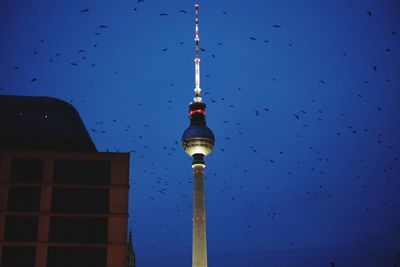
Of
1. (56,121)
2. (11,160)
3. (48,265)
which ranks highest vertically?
(56,121)

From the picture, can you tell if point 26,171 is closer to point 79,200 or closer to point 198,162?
point 79,200

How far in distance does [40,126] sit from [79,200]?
442 inches

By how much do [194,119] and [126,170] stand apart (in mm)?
74056

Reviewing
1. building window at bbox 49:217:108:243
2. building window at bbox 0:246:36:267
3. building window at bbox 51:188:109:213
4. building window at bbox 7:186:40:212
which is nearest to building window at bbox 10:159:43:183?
building window at bbox 7:186:40:212

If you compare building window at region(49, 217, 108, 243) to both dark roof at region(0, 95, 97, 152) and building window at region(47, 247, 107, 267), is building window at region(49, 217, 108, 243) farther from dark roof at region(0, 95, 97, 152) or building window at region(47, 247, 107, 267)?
dark roof at region(0, 95, 97, 152)

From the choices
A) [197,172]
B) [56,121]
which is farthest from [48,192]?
[197,172]

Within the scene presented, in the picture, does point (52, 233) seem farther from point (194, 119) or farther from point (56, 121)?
point (194, 119)

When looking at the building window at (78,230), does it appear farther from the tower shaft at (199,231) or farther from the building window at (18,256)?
the tower shaft at (199,231)

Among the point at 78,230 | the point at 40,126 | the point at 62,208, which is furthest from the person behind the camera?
the point at 40,126

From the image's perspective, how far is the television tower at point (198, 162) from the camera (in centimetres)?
10919

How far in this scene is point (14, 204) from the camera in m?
47.6

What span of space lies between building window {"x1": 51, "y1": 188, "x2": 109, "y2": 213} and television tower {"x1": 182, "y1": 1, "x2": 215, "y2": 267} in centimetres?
6289

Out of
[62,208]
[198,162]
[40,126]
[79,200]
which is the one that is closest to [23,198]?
[62,208]

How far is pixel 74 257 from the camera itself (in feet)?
152
